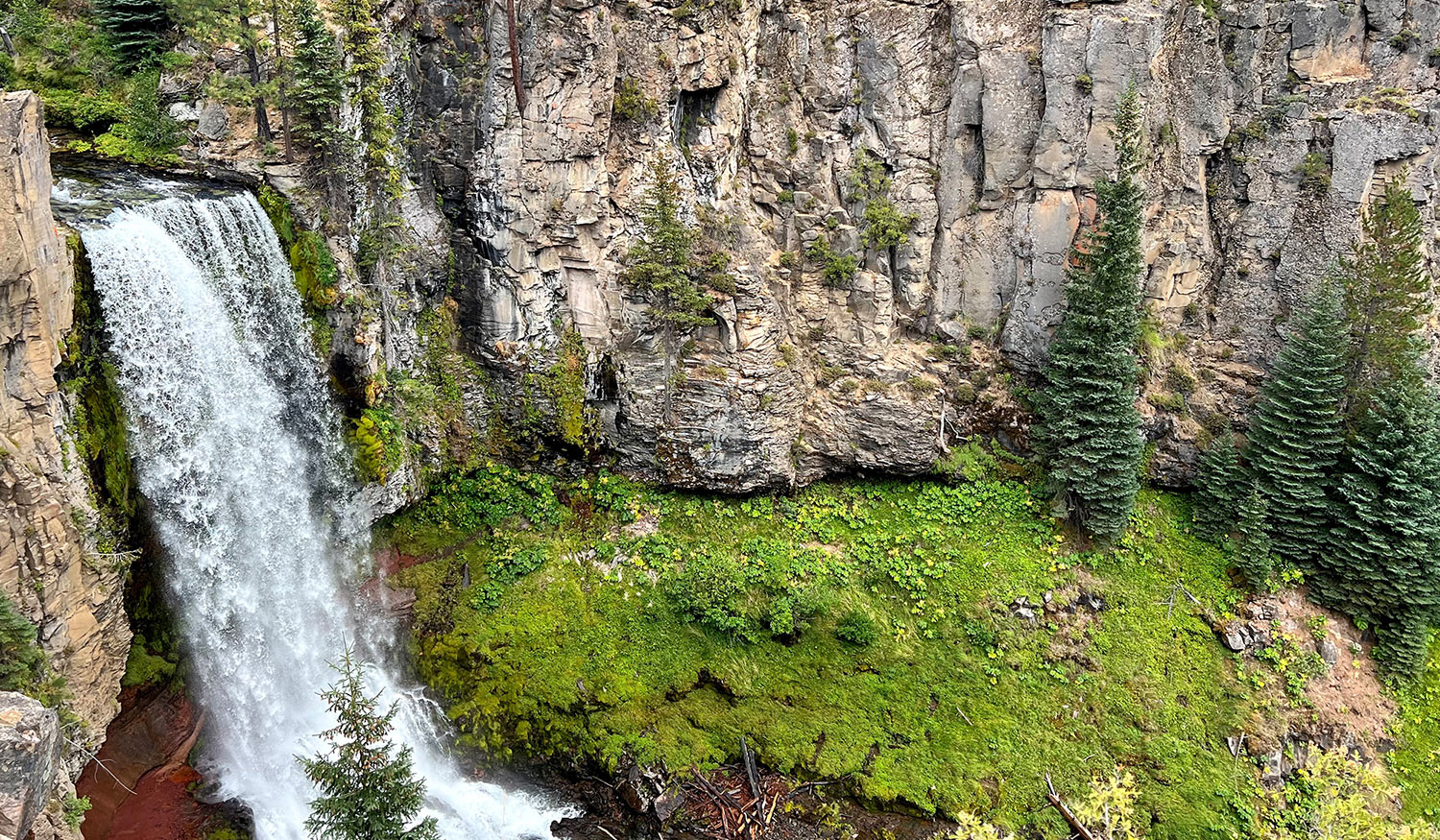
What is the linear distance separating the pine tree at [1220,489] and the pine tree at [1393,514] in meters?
2.14

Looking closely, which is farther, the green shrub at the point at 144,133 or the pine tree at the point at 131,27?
the pine tree at the point at 131,27

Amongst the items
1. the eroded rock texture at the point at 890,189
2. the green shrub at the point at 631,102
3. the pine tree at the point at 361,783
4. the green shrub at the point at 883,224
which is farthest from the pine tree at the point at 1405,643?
the pine tree at the point at 361,783

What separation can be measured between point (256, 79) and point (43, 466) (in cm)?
934

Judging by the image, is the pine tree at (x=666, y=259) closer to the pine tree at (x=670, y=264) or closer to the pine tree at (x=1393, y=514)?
the pine tree at (x=670, y=264)

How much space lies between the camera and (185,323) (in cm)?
1452

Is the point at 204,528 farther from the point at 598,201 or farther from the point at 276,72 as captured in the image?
the point at 598,201

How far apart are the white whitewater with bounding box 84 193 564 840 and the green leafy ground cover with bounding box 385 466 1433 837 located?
1.79m

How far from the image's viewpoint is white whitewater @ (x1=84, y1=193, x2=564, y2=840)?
557 inches

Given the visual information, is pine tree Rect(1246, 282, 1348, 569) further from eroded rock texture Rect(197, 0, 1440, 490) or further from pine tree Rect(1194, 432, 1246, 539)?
eroded rock texture Rect(197, 0, 1440, 490)

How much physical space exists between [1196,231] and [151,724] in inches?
1044

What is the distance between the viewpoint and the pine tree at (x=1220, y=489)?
67.2ft

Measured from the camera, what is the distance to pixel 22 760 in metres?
8.78

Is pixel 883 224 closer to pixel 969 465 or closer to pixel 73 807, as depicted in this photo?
pixel 969 465

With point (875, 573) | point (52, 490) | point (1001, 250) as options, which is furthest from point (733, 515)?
point (52, 490)
